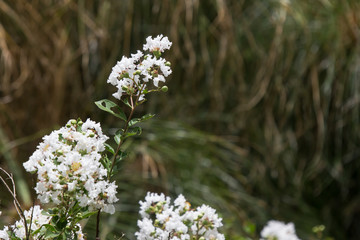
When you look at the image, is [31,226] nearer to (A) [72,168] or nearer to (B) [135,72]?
(A) [72,168]

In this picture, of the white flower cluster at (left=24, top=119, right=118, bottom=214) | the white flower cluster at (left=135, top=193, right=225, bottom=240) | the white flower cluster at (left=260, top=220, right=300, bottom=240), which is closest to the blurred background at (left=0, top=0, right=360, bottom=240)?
the white flower cluster at (left=260, top=220, right=300, bottom=240)

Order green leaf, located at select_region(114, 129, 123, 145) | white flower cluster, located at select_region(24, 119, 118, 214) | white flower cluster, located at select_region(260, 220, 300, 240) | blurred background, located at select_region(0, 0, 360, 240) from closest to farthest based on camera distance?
white flower cluster, located at select_region(24, 119, 118, 214) < green leaf, located at select_region(114, 129, 123, 145) < white flower cluster, located at select_region(260, 220, 300, 240) < blurred background, located at select_region(0, 0, 360, 240)

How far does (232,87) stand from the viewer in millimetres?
2990

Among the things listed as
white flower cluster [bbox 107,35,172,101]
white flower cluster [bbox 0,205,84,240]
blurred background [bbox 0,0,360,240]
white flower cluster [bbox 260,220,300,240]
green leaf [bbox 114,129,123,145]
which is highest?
blurred background [bbox 0,0,360,240]

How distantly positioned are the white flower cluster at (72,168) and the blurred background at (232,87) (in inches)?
65.9

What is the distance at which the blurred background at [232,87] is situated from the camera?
2627mm

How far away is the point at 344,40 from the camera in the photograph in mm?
2928

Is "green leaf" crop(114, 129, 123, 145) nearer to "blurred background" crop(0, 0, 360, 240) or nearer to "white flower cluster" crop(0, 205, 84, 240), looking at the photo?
"white flower cluster" crop(0, 205, 84, 240)

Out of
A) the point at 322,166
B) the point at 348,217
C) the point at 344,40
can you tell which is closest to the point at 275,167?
the point at 322,166

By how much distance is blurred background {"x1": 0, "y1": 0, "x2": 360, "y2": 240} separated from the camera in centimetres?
263

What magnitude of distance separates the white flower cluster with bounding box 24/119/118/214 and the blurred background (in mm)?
1673

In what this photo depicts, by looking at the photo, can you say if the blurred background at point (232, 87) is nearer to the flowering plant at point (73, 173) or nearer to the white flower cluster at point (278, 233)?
the white flower cluster at point (278, 233)

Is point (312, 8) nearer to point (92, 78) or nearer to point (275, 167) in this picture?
point (275, 167)

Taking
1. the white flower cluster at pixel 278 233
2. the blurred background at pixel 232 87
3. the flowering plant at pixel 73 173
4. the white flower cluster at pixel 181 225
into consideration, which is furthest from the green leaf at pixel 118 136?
the blurred background at pixel 232 87
